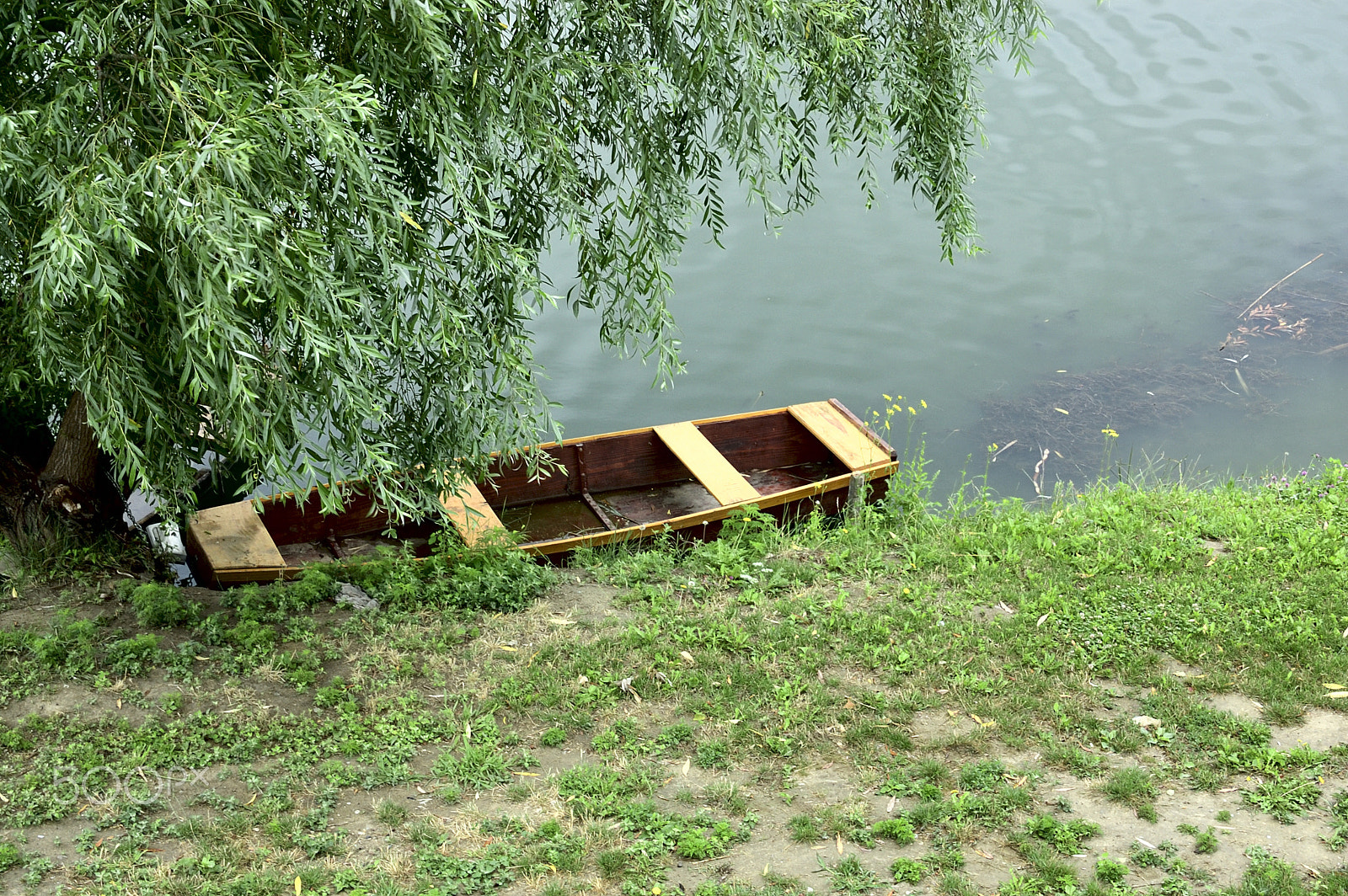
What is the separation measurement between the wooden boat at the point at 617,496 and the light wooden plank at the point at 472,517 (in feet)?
0.05

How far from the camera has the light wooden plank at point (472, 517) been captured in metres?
7.27

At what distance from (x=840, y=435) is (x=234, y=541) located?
194 inches

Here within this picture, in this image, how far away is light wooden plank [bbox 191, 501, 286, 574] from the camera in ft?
22.7

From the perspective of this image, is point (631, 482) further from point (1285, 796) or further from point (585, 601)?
point (1285, 796)

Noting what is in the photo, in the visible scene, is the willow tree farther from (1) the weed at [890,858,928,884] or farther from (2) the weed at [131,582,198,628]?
(1) the weed at [890,858,928,884]

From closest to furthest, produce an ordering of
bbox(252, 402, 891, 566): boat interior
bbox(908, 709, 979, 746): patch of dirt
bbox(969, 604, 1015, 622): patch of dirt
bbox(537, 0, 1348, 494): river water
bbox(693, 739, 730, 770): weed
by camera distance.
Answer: bbox(693, 739, 730, 770): weed → bbox(908, 709, 979, 746): patch of dirt → bbox(969, 604, 1015, 622): patch of dirt → bbox(252, 402, 891, 566): boat interior → bbox(537, 0, 1348, 494): river water

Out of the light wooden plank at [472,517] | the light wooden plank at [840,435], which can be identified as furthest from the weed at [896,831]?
the light wooden plank at [840,435]

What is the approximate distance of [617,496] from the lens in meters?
9.20

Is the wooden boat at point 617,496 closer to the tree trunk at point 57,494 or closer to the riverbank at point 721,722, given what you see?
the tree trunk at point 57,494

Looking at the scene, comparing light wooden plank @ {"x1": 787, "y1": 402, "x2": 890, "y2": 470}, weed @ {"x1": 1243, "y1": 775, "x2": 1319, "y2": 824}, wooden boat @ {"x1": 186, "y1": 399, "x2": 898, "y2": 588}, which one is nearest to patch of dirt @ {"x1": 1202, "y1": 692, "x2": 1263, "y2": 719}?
weed @ {"x1": 1243, "y1": 775, "x2": 1319, "y2": 824}

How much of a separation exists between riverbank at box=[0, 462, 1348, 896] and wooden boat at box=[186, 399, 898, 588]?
0.76m

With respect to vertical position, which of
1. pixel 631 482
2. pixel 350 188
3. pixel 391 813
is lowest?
pixel 631 482

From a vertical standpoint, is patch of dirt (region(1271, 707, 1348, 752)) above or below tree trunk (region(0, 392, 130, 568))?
below

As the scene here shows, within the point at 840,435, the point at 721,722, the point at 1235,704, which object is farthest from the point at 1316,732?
the point at 840,435
